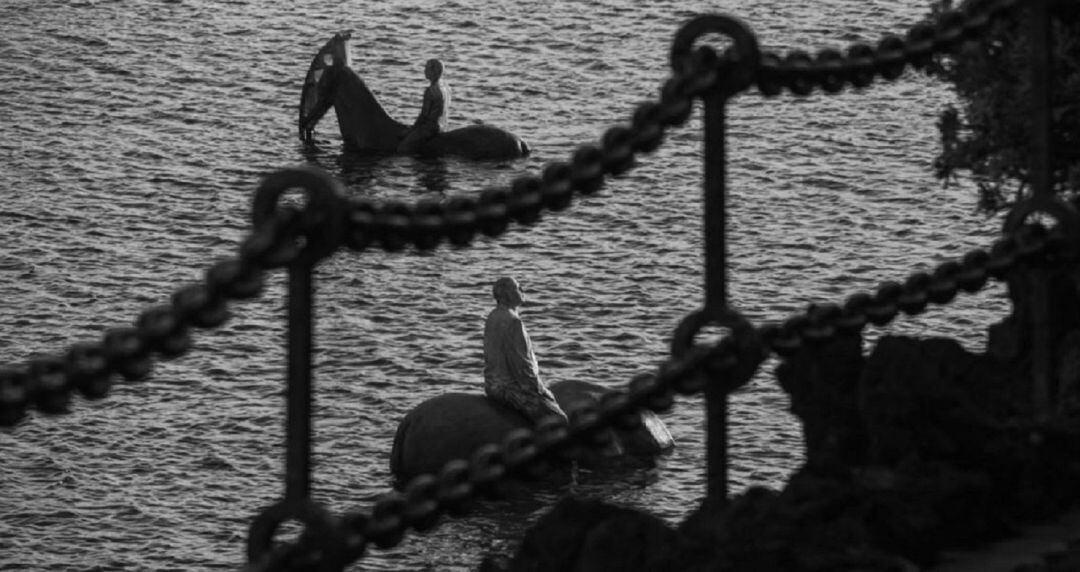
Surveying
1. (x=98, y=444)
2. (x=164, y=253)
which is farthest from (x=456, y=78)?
(x=98, y=444)

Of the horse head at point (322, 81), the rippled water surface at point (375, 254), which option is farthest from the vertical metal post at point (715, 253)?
the horse head at point (322, 81)

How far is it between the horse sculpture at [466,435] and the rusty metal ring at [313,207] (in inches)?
849

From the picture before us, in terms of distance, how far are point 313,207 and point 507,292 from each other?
74.0 feet

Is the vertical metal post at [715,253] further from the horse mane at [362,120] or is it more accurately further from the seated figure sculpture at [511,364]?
the horse mane at [362,120]

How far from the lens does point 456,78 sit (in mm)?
45625

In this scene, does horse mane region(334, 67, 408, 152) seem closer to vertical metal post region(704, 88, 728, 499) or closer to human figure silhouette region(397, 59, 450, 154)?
human figure silhouette region(397, 59, 450, 154)

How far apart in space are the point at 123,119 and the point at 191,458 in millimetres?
15812

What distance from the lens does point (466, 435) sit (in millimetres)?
27188

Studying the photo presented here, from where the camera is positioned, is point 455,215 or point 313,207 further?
point 455,215

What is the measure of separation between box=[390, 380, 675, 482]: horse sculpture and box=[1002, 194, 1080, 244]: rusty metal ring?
1983 centimetres

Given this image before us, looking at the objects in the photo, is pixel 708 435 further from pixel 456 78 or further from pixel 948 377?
pixel 456 78

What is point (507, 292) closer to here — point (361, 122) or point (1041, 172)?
point (361, 122)

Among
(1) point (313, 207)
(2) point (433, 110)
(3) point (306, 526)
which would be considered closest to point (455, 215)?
(1) point (313, 207)

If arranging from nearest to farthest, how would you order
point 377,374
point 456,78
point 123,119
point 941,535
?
point 941,535 < point 377,374 < point 123,119 < point 456,78
